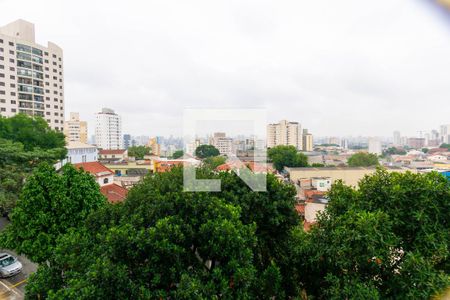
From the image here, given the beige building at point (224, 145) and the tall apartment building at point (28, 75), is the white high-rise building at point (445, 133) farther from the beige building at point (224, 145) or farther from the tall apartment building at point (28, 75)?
the tall apartment building at point (28, 75)

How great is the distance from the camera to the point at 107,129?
191 feet

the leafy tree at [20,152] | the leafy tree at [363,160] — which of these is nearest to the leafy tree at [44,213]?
the leafy tree at [20,152]

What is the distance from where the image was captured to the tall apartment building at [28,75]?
955 inches

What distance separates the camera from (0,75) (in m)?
23.9

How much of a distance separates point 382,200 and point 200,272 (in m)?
2.70

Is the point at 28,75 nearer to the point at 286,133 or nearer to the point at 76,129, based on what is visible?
the point at 76,129

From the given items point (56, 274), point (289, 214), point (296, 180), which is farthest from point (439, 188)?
point (296, 180)

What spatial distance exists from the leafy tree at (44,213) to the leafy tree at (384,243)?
4193 millimetres

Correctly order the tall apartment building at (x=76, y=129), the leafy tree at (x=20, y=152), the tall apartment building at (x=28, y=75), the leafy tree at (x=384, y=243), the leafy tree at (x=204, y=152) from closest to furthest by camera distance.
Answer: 1. the leafy tree at (x=384, y=243)
2. the leafy tree at (x=204, y=152)
3. the leafy tree at (x=20, y=152)
4. the tall apartment building at (x=28, y=75)
5. the tall apartment building at (x=76, y=129)

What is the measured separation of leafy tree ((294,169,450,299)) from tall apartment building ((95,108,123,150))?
2377 inches

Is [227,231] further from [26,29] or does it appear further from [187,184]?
[26,29]

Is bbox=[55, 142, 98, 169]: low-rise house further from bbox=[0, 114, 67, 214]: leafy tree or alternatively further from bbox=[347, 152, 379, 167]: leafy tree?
bbox=[347, 152, 379, 167]: leafy tree

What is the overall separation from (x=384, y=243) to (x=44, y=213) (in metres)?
5.58

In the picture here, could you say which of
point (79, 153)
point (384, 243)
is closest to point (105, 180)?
point (79, 153)
